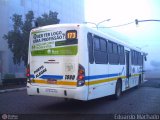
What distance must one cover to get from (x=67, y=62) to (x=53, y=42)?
3.52ft

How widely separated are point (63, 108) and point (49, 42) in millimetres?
2768

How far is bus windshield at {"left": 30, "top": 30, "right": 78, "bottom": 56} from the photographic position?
11.9m

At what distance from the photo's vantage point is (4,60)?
46406 millimetres

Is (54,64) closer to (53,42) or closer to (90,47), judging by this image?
(53,42)

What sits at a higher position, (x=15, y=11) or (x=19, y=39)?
(x=15, y=11)

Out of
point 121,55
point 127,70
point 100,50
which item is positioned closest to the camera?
point 100,50

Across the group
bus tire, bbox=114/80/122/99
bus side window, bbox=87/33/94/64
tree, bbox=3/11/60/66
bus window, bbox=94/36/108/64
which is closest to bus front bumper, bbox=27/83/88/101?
bus side window, bbox=87/33/94/64

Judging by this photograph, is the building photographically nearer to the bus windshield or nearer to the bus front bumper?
the bus windshield

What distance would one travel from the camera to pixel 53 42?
12.3 meters

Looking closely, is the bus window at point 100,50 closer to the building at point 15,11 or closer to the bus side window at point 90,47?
the bus side window at point 90,47

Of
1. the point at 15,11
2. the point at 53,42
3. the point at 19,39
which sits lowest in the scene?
the point at 53,42

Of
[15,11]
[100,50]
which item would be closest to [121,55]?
[100,50]

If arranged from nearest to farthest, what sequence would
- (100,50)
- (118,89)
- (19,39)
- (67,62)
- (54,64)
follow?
(67,62) < (54,64) < (100,50) < (118,89) < (19,39)

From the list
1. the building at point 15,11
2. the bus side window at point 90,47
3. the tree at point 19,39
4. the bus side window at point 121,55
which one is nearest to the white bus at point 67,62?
the bus side window at point 90,47
